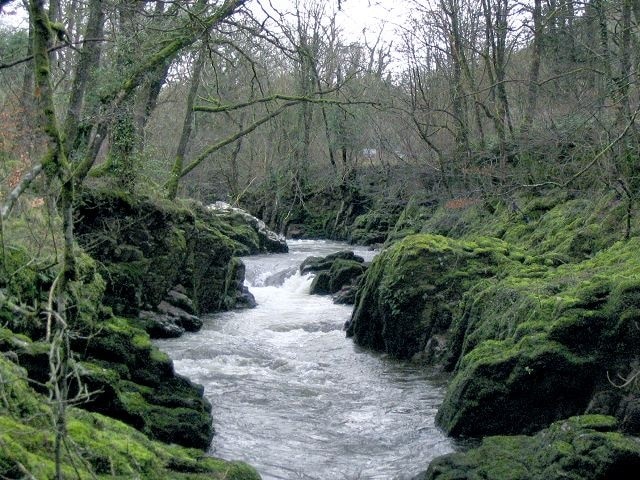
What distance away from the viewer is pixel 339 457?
873 centimetres

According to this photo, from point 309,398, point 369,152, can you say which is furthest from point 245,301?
point 369,152

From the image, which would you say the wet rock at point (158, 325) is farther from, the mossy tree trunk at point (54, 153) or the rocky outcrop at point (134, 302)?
the mossy tree trunk at point (54, 153)

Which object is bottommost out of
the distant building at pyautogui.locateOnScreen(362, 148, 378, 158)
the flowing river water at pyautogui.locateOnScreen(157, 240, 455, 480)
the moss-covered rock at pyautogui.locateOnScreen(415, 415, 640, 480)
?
the flowing river water at pyautogui.locateOnScreen(157, 240, 455, 480)

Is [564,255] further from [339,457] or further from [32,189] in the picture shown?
[32,189]

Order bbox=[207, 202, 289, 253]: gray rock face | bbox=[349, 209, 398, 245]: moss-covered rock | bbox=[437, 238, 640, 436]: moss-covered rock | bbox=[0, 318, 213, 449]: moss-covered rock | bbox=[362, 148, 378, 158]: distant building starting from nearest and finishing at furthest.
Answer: bbox=[0, 318, 213, 449]: moss-covered rock < bbox=[437, 238, 640, 436]: moss-covered rock < bbox=[207, 202, 289, 253]: gray rock face < bbox=[349, 209, 398, 245]: moss-covered rock < bbox=[362, 148, 378, 158]: distant building

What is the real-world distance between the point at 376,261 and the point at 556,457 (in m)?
9.05

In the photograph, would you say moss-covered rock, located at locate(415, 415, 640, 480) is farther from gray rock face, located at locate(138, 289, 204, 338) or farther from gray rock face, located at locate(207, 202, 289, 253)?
gray rock face, located at locate(207, 202, 289, 253)

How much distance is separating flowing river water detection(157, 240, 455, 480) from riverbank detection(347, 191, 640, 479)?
62 centimetres

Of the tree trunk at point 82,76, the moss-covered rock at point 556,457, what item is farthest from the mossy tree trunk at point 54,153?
the tree trunk at point 82,76

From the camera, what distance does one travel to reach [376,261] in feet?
51.7

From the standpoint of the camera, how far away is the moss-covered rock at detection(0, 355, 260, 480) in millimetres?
4027

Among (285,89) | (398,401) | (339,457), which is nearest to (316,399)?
(398,401)

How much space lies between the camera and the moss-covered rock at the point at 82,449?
403 cm

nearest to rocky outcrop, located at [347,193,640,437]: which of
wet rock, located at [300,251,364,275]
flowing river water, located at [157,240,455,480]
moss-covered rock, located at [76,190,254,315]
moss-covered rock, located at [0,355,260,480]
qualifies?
flowing river water, located at [157,240,455,480]
